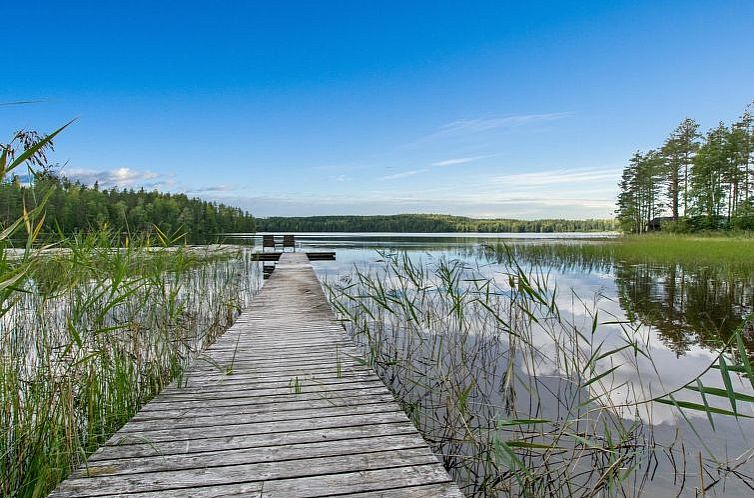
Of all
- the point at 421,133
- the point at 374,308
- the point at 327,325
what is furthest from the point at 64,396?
the point at 421,133

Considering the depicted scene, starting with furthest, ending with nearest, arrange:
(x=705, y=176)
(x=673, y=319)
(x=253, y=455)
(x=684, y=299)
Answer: (x=705, y=176) < (x=684, y=299) < (x=673, y=319) < (x=253, y=455)

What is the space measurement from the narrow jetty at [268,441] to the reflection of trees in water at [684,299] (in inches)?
80.2

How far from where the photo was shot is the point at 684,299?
8195 millimetres

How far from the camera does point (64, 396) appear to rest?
240cm

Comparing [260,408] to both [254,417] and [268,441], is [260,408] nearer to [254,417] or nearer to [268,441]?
[254,417]

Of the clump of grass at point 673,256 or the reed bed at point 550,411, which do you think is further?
the clump of grass at point 673,256

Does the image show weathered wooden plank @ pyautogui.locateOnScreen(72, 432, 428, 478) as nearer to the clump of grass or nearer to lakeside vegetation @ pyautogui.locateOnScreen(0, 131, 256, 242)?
lakeside vegetation @ pyautogui.locateOnScreen(0, 131, 256, 242)

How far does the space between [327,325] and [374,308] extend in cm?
253

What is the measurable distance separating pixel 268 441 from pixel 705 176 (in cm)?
4327

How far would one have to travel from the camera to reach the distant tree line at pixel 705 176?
104 feet

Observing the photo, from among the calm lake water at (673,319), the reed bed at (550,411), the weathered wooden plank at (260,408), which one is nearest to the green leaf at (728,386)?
the reed bed at (550,411)

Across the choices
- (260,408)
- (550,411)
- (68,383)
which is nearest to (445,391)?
(550,411)

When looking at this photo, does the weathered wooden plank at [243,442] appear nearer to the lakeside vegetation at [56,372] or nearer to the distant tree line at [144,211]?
the lakeside vegetation at [56,372]

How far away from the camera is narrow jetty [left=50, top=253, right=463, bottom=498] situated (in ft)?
5.48
